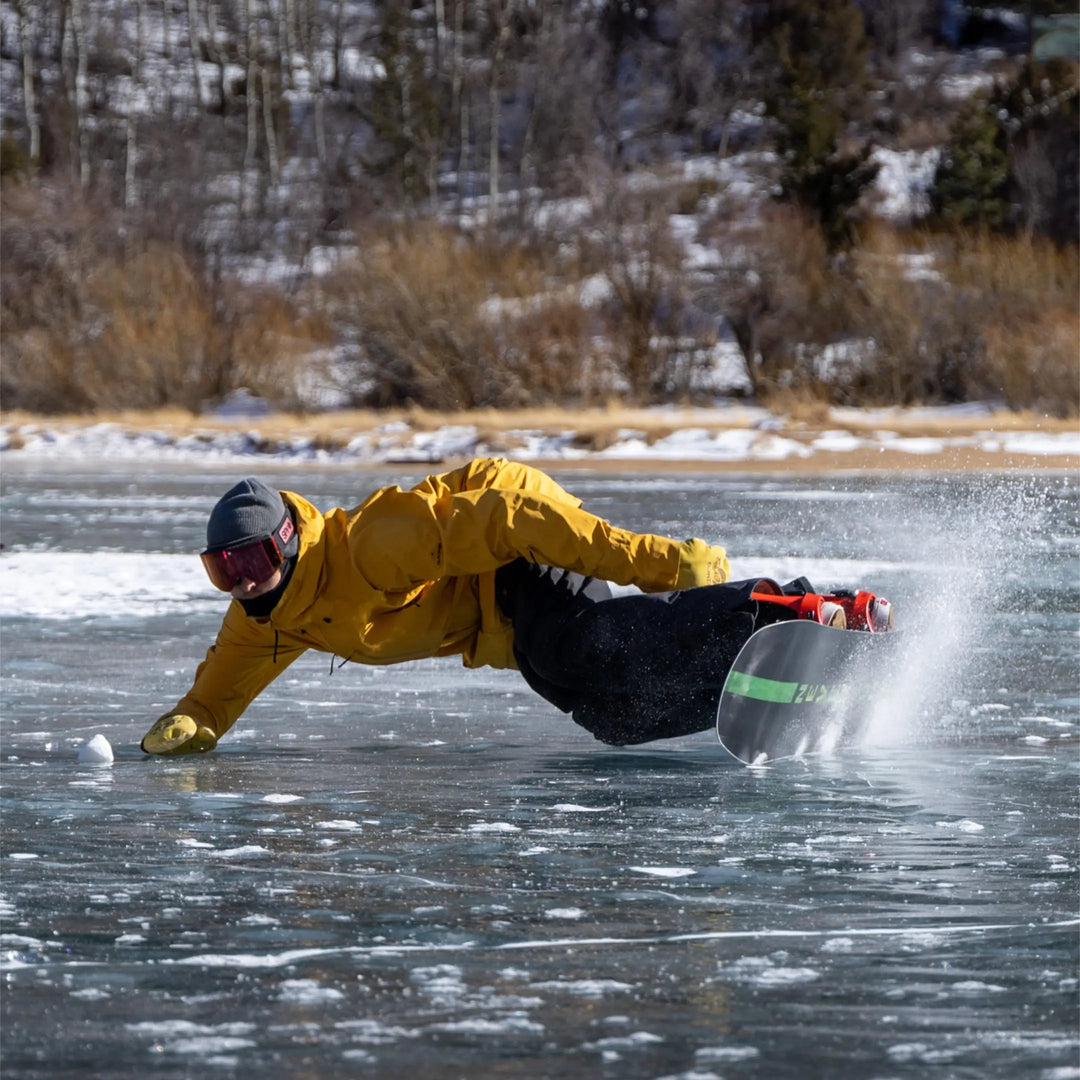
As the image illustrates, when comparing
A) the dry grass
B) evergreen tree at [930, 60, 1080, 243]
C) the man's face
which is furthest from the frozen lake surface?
evergreen tree at [930, 60, 1080, 243]

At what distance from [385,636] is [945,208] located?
37429 millimetres

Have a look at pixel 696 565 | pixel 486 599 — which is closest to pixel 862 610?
pixel 696 565

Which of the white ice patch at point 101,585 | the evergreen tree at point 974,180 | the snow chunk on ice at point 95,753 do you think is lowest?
the white ice patch at point 101,585

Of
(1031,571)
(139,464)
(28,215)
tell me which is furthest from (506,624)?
(28,215)

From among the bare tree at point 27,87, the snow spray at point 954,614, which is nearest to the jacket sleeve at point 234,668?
the snow spray at point 954,614

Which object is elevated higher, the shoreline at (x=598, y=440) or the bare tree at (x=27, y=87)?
the bare tree at (x=27, y=87)

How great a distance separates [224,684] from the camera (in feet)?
18.0

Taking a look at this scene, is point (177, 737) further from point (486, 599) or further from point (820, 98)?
point (820, 98)

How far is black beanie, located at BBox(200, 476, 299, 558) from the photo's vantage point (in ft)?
15.6

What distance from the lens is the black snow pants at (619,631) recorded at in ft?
17.5

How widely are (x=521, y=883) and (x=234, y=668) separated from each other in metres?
1.73

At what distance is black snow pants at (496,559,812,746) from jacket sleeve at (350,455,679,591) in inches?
13.4

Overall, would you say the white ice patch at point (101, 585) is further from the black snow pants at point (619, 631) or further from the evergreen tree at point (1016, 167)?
the evergreen tree at point (1016, 167)

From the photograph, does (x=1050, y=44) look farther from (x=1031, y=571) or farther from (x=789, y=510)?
(x=1031, y=571)
